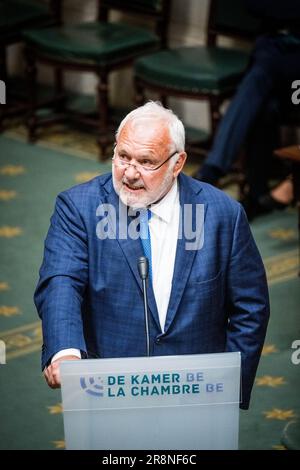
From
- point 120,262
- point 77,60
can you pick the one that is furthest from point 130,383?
point 77,60

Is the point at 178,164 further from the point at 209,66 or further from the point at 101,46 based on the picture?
the point at 101,46

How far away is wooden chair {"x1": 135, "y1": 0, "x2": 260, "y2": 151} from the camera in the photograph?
5.86m

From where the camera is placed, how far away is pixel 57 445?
380 centimetres

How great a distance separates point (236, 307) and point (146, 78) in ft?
11.0

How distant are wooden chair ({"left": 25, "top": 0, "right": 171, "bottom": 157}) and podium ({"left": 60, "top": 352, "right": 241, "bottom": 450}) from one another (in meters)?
4.23

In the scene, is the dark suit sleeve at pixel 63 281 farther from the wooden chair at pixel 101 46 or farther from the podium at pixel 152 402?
the wooden chair at pixel 101 46

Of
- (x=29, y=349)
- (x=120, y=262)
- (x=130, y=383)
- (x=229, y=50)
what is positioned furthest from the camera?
(x=229, y=50)

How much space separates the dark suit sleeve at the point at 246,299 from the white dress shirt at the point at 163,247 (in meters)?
0.16

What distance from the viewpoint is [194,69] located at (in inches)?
233

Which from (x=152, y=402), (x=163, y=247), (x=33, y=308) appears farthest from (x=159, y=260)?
(x=33, y=308)

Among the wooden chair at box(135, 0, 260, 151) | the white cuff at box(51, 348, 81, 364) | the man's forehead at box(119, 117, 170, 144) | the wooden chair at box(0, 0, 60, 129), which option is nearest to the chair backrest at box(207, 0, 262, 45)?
the wooden chair at box(135, 0, 260, 151)

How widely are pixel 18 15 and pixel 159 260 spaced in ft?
14.7

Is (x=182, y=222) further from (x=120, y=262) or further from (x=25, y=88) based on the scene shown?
(x=25, y=88)

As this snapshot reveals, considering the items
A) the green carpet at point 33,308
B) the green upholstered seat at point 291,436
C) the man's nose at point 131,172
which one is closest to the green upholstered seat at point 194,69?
the green carpet at point 33,308
